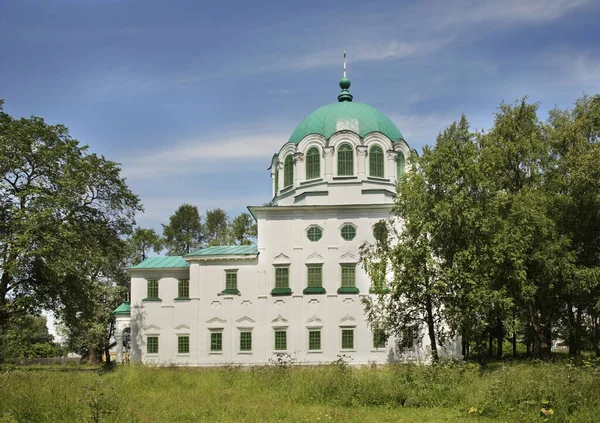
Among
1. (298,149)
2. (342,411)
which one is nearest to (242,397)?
(342,411)

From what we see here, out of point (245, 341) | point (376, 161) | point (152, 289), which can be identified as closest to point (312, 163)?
point (376, 161)

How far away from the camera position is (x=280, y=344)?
29.6 m

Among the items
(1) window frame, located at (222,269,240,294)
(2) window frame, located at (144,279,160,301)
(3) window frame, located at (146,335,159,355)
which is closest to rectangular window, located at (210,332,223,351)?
(1) window frame, located at (222,269,240,294)

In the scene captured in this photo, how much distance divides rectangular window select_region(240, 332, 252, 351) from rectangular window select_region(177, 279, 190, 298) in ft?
12.8

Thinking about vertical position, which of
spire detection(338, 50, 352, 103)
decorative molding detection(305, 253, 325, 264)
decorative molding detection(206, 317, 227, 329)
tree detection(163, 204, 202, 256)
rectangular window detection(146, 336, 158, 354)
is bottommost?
rectangular window detection(146, 336, 158, 354)

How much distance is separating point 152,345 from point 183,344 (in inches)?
66.7

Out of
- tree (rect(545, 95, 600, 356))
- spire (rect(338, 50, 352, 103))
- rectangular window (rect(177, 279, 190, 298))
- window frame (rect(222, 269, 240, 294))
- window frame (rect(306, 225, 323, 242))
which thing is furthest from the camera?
spire (rect(338, 50, 352, 103))

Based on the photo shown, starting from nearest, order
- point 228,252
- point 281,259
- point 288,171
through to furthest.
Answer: point 281,259, point 228,252, point 288,171

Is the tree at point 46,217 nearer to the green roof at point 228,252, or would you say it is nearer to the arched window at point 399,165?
the green roof at point 228,252

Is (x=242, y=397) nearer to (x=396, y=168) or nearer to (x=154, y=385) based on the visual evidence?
(x=154, y=385)

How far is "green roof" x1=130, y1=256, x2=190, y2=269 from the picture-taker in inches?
1246

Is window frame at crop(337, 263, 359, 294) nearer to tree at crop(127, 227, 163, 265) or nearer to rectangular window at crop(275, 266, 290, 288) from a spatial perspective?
rectangular window at crop(275, 266, 290, 288)

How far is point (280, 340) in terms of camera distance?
97.2ft

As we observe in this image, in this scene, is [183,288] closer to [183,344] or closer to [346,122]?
[183,344]
